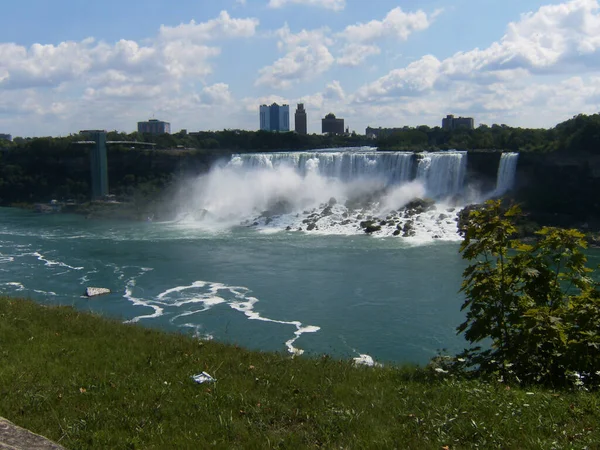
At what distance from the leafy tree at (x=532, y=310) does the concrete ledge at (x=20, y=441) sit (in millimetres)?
3101

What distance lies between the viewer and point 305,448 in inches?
142

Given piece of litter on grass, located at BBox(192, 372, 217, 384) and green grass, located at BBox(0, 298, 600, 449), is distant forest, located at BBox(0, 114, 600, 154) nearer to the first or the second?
green grass, located at BBox(0, 298, 600, 449)

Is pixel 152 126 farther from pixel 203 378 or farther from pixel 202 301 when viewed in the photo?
pixel 203 378

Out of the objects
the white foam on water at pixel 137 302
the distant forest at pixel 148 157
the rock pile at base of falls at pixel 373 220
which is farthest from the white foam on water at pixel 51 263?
the distant forest at pixel 148 157

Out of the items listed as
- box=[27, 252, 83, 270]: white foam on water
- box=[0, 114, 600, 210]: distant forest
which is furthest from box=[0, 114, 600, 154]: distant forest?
box=[27, 252, 83, 270]: white foam on water

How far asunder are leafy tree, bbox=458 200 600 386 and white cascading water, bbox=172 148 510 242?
20.2m

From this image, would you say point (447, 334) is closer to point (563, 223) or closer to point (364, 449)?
point (364, 449)

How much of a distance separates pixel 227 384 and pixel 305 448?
141 cm

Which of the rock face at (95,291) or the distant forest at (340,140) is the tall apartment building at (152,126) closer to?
the distant forest at (340,140)

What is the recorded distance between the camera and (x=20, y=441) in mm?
3094

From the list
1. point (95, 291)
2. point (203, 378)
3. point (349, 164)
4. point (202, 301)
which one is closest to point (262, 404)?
point (203, 378)

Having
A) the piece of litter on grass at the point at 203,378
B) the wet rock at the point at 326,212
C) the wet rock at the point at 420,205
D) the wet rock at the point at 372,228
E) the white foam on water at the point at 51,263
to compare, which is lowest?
the white foam on water at the point at 51,263

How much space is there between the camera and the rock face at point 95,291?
48.7ft

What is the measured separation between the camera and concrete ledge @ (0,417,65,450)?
3.01m
